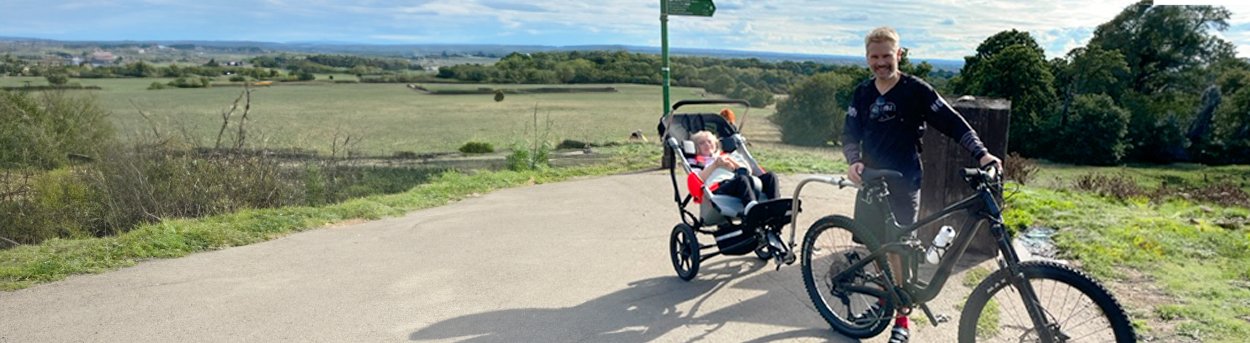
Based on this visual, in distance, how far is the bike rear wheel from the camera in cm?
406

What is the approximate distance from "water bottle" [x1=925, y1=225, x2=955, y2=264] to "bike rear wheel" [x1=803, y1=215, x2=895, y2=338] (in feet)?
1.31

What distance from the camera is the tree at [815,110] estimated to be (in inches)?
1317

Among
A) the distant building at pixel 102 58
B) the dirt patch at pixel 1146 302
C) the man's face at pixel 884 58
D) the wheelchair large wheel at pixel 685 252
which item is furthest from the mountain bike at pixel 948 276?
the distant building at pixel 102 58

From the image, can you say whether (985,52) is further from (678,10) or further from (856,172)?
(856,172)

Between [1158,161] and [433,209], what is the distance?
4506 centimetres

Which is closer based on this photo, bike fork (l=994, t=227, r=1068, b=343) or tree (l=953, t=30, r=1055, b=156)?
bike fork (l=994, t=227, r=1068, b=343)

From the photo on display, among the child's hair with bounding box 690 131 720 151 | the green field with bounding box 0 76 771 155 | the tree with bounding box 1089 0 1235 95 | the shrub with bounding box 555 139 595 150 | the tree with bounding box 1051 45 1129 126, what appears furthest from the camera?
the tree with bounding box 1089 0 1235 95

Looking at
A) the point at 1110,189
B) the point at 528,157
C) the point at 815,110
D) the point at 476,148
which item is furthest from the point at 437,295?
the point at 815,110

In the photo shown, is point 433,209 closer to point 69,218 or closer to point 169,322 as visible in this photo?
point 169,322

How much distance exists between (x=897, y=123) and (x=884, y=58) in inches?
15.1

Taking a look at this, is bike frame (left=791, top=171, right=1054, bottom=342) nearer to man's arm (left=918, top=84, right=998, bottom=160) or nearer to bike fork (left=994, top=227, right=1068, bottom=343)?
bike fork (left=994, top=227, right=1068, bottom=343)

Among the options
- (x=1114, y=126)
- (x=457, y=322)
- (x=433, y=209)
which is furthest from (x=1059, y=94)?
(x=457, y=322)

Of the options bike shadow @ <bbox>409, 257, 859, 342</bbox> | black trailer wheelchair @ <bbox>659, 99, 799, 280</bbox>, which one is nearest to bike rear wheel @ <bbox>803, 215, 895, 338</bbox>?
bike shadow @ <bbox>409, 257, 859, 342</bbox>

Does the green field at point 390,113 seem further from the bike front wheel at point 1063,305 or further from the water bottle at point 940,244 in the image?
the bike front wheel at point 1063,305
